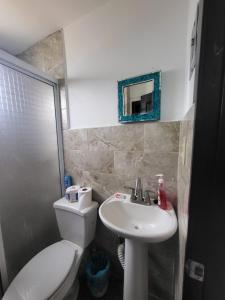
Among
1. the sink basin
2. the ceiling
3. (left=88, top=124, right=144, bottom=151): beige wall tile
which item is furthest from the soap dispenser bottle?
the ceiling

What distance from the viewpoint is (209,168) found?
37 centimetres

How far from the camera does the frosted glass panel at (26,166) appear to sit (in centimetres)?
108

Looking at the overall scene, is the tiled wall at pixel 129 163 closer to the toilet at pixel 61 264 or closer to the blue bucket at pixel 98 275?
the blue bucket at pixel 98 275

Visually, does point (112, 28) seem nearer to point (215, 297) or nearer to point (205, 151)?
point (205, 151)

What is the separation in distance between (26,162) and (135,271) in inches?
44.7

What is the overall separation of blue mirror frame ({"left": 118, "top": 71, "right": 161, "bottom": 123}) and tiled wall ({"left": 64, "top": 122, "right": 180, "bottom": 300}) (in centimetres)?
5

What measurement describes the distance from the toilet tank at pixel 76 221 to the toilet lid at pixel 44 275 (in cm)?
10

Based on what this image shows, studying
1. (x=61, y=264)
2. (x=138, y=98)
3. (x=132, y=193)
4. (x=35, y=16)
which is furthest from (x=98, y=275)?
(x=35, y=16)

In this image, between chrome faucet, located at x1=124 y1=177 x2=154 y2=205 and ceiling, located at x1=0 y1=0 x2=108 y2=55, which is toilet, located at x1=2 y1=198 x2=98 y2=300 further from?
ceiling, located at x1=0 y1=0 x2=108 y2=55

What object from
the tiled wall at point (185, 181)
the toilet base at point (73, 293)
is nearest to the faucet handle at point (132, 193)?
the tiled wall at point (185, 181)

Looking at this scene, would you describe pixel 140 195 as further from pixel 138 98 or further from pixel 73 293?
pixel 73 293

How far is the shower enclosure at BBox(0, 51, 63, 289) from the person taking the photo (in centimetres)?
107

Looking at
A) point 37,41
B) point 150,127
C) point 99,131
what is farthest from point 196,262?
point 37,41

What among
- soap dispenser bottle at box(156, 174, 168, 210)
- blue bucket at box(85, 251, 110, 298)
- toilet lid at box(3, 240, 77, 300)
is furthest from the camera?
blue bucket at box(85, 251, 110, 298)
